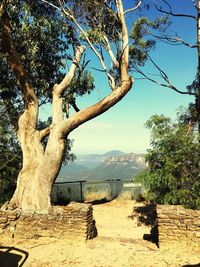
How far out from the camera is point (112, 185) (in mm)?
21312

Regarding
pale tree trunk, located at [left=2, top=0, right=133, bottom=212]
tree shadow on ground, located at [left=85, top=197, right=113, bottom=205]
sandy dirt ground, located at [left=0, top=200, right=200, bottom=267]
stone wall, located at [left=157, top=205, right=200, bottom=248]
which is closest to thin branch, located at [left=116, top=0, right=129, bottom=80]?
pale tree trunk, located at [left=2, top=0, right=133, bottom=212]

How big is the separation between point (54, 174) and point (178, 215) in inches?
172

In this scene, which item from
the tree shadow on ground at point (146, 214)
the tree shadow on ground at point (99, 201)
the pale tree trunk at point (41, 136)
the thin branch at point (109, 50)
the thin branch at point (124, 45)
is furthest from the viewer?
the tree shadow on ground at point (99, 201)

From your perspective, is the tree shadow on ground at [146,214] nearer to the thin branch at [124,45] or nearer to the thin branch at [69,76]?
the thin branch at [124,45]

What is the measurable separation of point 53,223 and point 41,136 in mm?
3361

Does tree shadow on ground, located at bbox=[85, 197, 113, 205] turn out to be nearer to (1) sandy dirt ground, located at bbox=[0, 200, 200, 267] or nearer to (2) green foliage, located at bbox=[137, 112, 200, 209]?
(2) green foliage, located at bbox=[137, 112, 200, 209]

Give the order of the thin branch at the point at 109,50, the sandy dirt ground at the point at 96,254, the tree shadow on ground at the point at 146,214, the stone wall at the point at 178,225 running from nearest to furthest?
the sandy dirt ground at the point at 96,254, the stone wall at the point at 178,225, the thin branch at the point at 109,50, the tree shadow on ground at the point at 146,214

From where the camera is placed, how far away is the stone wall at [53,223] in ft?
33.6

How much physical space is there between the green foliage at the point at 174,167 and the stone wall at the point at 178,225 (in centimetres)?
75

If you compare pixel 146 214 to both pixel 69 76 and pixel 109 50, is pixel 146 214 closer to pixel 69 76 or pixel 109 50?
pixel 69 76

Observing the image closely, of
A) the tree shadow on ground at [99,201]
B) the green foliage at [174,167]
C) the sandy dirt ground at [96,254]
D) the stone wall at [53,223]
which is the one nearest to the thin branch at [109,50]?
the green foliage at [174,167]

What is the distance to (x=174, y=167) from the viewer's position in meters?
11.1

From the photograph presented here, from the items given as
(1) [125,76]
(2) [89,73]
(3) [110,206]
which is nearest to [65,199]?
(3) [110,206]

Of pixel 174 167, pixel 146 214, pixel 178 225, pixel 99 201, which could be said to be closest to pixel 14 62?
pixel 174 167
